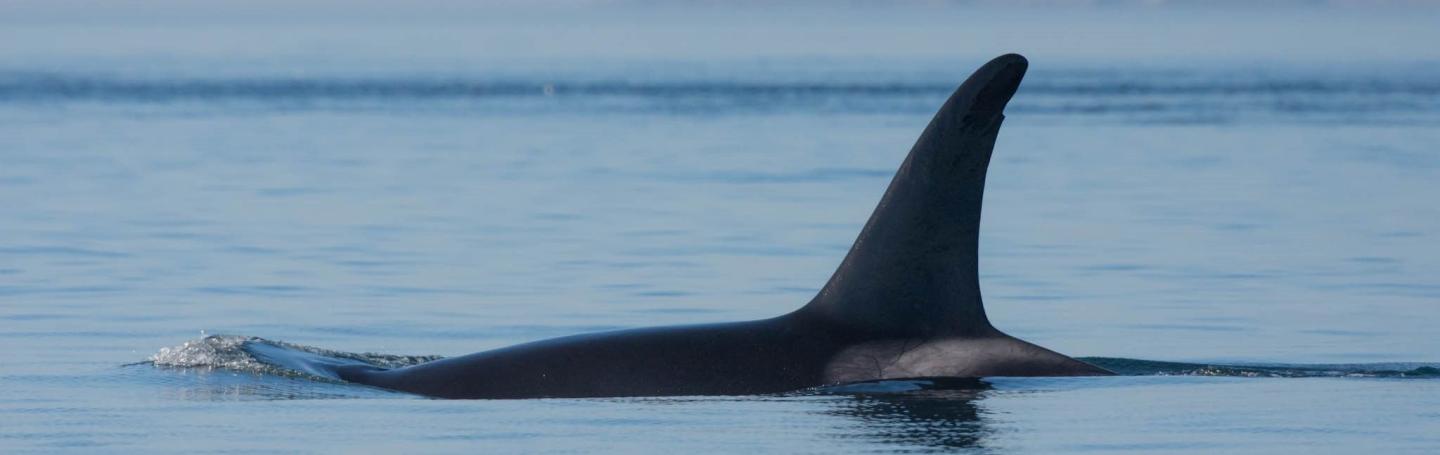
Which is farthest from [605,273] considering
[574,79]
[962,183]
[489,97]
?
[574,79]

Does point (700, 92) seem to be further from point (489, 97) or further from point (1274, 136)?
point (1274, 136)

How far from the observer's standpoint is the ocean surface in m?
9.83

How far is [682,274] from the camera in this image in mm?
18125

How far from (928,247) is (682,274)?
329 inches

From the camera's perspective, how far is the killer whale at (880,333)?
32.0 ft

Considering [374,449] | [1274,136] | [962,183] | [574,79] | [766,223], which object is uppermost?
[574,79]

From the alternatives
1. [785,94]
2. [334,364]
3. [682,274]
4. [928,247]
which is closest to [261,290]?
[682,274]

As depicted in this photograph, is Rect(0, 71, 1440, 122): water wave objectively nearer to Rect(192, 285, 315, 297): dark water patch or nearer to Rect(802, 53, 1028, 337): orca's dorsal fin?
Rect(192, 285, 315, 297): dark water patch

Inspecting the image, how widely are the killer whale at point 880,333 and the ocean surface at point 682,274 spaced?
4.2 inches

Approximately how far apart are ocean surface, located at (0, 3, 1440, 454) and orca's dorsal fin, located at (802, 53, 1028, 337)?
323 millimetres

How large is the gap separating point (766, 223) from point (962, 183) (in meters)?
13.5

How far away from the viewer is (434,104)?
65.7 meters

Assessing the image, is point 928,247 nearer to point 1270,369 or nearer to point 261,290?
point 1270,369

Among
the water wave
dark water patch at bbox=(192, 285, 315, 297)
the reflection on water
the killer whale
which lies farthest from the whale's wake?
the water wave
